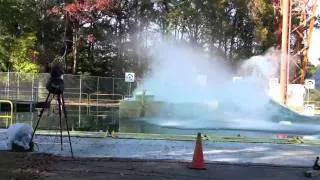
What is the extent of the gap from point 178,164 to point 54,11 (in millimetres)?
45569

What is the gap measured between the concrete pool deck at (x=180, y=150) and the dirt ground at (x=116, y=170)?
86 centimetres

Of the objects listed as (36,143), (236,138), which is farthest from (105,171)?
(236,138)

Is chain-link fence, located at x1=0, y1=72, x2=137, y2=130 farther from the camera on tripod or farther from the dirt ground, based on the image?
the dirt ground

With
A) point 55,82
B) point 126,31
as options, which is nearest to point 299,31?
point 126,31

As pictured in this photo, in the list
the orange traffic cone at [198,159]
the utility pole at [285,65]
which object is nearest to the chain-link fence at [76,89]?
the utility pole at [285,65]

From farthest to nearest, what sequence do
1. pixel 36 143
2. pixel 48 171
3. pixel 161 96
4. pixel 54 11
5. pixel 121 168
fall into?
pixel 54 11, pixel 161 96, pixel 36 143, pixel 121 168, pixel 48 171

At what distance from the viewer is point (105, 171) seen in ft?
35.8

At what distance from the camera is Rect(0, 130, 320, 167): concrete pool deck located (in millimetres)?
13234

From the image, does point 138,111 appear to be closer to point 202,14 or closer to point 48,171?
point 48,171

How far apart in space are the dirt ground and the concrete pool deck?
0.86 m

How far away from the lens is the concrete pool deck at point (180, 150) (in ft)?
Answer: 43.4

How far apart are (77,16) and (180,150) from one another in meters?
43.2

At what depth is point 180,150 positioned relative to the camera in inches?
567

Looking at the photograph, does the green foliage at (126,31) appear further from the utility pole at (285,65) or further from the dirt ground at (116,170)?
the dirt ground at (116,170)
